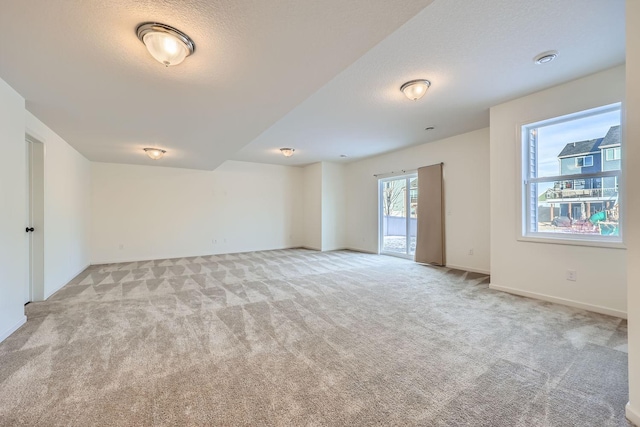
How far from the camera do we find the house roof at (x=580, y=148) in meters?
3.12

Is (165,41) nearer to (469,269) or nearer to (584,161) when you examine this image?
(584,161)

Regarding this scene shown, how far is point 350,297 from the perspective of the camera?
11.7ft

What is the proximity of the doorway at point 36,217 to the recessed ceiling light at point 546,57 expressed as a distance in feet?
19.4

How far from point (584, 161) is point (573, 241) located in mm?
972

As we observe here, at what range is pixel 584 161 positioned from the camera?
3193 mm

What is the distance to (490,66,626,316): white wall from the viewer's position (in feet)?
9.53

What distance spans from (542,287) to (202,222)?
7183 millimetres

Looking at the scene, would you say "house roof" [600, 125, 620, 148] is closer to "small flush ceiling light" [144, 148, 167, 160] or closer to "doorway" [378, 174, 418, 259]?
"doorway" [378, 174, 418, 259]

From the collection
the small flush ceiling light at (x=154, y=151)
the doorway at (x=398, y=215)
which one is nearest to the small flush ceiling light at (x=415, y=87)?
the doorway at (x=398, y=215)

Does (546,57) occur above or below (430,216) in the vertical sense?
above

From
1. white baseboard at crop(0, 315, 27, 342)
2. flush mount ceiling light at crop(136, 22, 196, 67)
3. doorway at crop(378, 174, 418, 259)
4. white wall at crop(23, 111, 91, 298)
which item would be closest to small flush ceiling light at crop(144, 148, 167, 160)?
white wall at crop(23, 111, 91, 298)

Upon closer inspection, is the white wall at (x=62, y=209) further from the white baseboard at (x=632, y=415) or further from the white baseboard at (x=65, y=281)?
the white baseboard at (x=632, y=415)

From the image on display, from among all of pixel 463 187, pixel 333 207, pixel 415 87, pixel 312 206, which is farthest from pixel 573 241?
pixel 312 206

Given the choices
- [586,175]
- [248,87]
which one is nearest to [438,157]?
[586,175]
